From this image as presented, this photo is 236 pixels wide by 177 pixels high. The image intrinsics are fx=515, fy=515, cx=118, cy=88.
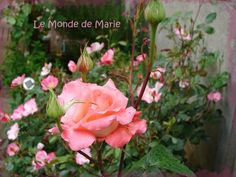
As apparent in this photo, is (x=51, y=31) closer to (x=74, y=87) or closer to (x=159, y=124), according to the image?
(x=159, y=124)

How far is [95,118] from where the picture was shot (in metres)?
0.46

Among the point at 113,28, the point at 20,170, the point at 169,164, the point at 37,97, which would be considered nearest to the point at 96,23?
the point at 113,28

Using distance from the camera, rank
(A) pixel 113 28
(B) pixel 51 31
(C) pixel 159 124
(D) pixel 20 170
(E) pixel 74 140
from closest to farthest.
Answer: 1. (E) pixel 74 140
2. (C) pixel 159 124
3. (D) pixel 20 170
4. (A) pixel 113 28
5. (B) pixel 51 31

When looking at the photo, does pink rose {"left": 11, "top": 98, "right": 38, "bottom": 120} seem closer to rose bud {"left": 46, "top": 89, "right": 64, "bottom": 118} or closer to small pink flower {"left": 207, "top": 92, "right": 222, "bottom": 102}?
small pink flower {"left": 207, "top": 92, "right": 222, "bottom": 102}

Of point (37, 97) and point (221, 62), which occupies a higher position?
point (221, 62)

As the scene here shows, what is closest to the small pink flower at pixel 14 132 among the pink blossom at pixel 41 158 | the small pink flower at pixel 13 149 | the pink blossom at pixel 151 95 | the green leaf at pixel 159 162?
the small pink flower at pixel 13 149

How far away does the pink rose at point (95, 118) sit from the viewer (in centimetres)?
46

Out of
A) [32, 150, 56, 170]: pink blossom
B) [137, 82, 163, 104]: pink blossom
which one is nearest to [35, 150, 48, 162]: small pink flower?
[32, 150, 56, 170]: pink blossom

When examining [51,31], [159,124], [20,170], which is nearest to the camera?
[159,124]

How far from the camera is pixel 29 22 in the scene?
286 cm

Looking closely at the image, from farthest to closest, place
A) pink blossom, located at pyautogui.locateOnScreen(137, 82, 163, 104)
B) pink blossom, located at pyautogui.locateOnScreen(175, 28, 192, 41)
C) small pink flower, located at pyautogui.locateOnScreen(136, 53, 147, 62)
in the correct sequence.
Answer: pink blossom, located at pyautogui.locateOnScreen(175, 28, 192, 41) < pink blossom, located at pyautogui.locateOnScreen(137, 82, 163, 104) < small pink flower, located at pyautogui.locateOnScreen(136, 53, 147, 62)

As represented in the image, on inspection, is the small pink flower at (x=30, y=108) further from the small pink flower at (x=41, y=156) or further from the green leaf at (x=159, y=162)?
the green leaf at (x=159, y=162)

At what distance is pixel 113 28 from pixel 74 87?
5.92 ft

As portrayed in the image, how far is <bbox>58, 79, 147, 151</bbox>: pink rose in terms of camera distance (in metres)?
0.46
